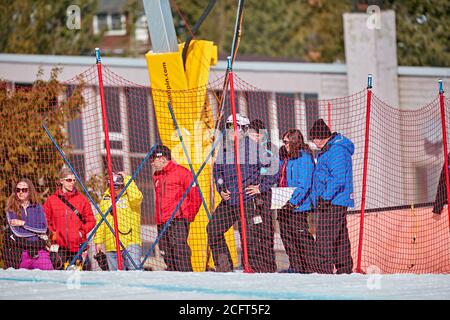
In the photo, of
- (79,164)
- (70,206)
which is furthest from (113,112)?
(70,206)

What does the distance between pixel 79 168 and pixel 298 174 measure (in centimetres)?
574

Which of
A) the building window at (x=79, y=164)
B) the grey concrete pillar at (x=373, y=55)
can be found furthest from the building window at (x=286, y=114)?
the building window at (x=79, y=164)

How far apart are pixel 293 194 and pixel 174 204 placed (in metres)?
1.44

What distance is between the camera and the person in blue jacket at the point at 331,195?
14.2 meters

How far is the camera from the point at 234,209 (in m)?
14.5

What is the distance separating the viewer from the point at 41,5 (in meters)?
38.7

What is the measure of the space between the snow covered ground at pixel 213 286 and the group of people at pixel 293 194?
1.25 m

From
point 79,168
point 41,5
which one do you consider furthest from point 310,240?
point 41,5

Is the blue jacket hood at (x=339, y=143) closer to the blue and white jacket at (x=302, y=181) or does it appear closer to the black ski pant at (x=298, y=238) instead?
the blue and white jacket at (x=302, y=181)

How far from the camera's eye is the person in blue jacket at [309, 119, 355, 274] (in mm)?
14250

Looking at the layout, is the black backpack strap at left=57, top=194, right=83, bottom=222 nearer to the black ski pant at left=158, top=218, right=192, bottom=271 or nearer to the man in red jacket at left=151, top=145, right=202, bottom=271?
the man in red jacket at left=151, top=145, right=202, bottom=271
